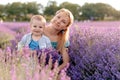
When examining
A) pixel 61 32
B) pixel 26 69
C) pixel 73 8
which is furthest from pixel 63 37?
pixel 73 8

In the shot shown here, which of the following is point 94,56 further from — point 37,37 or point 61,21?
point 37,37

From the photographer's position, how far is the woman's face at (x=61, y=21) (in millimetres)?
5023

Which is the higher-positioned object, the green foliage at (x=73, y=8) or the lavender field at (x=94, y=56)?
the lavender field at (x=94, y=56)

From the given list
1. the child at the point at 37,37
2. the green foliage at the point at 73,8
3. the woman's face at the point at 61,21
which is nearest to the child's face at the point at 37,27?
the child at the point at 37,37

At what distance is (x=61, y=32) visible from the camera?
17.2 ft

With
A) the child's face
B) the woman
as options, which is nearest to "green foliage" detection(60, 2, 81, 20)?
the woman

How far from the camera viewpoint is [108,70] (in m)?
4.34

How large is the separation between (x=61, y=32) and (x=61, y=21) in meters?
0.25

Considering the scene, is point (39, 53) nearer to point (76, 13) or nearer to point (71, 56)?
point (71, 56)

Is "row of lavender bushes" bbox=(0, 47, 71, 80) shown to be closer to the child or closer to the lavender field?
the lavender field

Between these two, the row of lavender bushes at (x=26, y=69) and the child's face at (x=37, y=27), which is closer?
the row of lavender bushes at (x=26, y=69)

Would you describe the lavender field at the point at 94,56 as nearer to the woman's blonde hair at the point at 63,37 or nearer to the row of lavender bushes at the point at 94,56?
the row of lavender bushes at the point at 94,56

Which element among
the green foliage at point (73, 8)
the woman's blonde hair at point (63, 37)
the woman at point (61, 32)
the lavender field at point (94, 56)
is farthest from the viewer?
the green foliage at point (73, 8)

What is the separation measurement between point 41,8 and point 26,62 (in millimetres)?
54917
